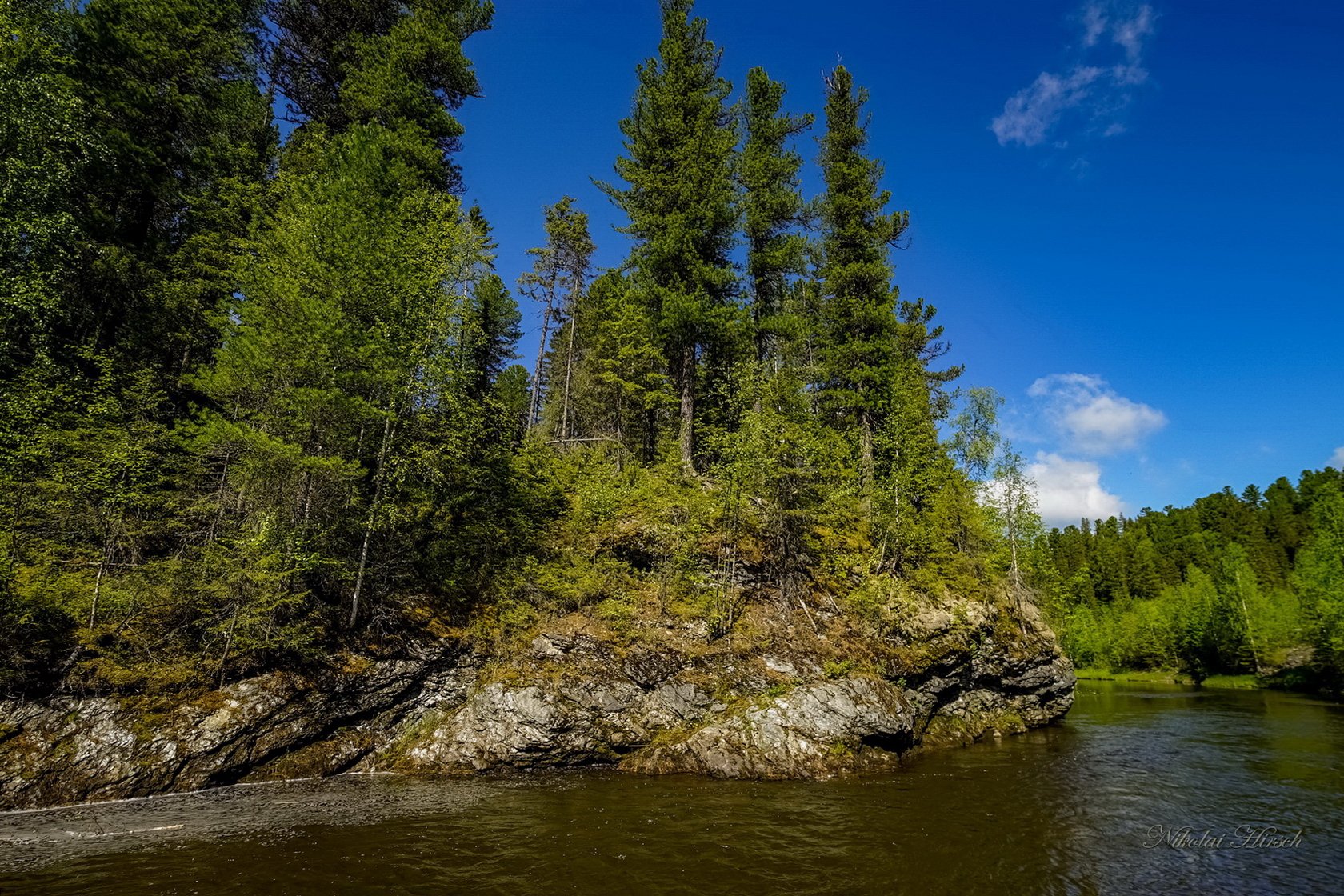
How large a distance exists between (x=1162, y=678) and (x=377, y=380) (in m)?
84.6

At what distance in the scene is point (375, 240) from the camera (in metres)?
19.5

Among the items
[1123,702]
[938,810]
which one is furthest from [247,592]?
[1123,702]

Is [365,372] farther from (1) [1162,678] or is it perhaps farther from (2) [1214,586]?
(2) [1214,586]

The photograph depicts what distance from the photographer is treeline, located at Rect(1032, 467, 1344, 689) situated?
4316 centimetres

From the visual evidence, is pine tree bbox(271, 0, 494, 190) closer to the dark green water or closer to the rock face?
the rock face

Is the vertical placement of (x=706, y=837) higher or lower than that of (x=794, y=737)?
lower

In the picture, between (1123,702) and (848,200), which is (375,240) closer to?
(848,200)

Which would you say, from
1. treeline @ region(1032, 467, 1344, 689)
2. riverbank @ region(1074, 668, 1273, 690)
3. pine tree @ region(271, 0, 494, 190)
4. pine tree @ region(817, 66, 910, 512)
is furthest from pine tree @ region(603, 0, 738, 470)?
riverbank @ region(1074, 668, 1273, 690)

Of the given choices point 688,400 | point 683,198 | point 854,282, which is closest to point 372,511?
point 688,400

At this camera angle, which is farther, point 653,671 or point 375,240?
point 375,240

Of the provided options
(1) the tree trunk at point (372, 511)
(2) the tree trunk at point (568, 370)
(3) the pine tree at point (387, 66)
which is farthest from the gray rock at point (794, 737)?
(3) the pine tree at point (387, 66)

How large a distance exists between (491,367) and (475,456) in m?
14.6

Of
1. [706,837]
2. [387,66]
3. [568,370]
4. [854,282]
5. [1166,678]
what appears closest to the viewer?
[706,837]

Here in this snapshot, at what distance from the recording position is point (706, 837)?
10.9 meters
